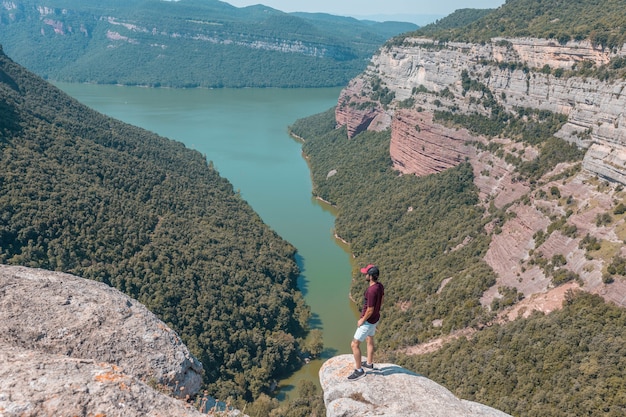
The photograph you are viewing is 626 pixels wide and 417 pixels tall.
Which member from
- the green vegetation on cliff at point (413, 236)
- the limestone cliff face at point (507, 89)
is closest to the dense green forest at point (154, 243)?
the green vegetation on cliff at point (413, 236)

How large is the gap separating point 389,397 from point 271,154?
86.1 meters

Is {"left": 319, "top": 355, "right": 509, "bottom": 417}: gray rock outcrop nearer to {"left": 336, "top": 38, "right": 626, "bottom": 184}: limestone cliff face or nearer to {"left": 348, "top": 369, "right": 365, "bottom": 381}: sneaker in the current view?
{"left": 348, "top": 369, "right": 365, "bottom": 381}: sneaker

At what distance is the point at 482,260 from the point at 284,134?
82.5 metres

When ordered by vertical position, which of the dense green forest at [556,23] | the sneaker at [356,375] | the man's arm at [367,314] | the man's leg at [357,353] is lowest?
the sneaker at [356,375]

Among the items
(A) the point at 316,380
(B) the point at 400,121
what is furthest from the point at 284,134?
(A) the point at 316,380

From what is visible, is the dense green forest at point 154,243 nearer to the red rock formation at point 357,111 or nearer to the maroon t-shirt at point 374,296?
the maroon t-shirt at point 374,296

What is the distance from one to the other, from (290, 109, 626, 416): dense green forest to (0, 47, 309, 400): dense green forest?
966cm

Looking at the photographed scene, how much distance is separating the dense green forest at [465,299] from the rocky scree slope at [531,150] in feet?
4.86

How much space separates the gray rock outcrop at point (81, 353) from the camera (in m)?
6.73

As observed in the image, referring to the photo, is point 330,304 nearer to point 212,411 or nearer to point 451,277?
point 451,277

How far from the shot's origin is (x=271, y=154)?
3698 inches

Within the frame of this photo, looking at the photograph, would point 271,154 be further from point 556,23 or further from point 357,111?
point 556,23

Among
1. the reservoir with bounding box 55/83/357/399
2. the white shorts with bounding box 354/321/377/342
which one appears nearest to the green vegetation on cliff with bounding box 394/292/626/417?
the reservoir with bounding box 55/83/357/399

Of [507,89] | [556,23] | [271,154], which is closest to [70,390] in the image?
[507,89]
